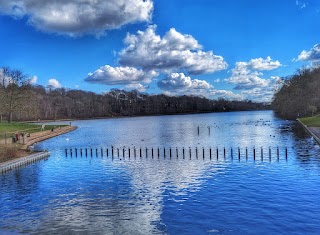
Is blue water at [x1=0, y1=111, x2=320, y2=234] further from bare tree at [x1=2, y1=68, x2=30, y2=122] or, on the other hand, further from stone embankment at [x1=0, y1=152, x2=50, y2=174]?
bare tree at [x1=2, y1=68, x2=30, y2=122]

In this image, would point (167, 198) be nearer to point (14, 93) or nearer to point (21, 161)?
point (21, 161)

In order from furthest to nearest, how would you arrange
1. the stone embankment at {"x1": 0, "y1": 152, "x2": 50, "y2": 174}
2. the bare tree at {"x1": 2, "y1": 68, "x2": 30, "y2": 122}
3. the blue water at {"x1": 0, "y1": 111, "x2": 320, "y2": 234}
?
the bare tree at {"x1": 2, "y1": 68, "x2": 30, "y2": 122}
the stone embankment at {"x1": 0, "y1": 152, "x2": 50, "y2": 174}
the blue water at {"x1": 0, "y1": 111, "x2": 320, "y2": 234}

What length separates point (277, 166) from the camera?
32844 millimetres

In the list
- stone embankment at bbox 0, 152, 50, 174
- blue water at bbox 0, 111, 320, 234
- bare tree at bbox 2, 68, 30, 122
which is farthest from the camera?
bare tree at bbox 2, 68, 30, 122

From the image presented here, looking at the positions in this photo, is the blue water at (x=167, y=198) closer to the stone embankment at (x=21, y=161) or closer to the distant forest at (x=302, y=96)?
the stone embankment at (x=21, y=161)

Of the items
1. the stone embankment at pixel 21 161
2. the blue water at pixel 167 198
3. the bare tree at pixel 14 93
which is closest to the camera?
the blue water at pixel 167 198

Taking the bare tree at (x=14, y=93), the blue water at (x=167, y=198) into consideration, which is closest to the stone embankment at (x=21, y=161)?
the blue water at (x=167, y=198)

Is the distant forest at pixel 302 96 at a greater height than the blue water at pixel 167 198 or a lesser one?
greater

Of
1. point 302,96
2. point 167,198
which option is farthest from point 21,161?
point 302,96

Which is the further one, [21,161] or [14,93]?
[14,93]

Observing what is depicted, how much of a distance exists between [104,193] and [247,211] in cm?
1049

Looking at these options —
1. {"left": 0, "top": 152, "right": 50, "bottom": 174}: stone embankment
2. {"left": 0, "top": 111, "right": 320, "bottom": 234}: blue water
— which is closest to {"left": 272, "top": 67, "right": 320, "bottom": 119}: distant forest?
{"left": 0, "top": 111, "right": 320, "bottom": 234}: blue water

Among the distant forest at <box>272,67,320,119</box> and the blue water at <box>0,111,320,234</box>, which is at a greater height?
the distant forest at <box>272,67,320,119</box>

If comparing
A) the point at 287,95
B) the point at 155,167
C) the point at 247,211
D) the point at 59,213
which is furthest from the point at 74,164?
the point at 287,95
